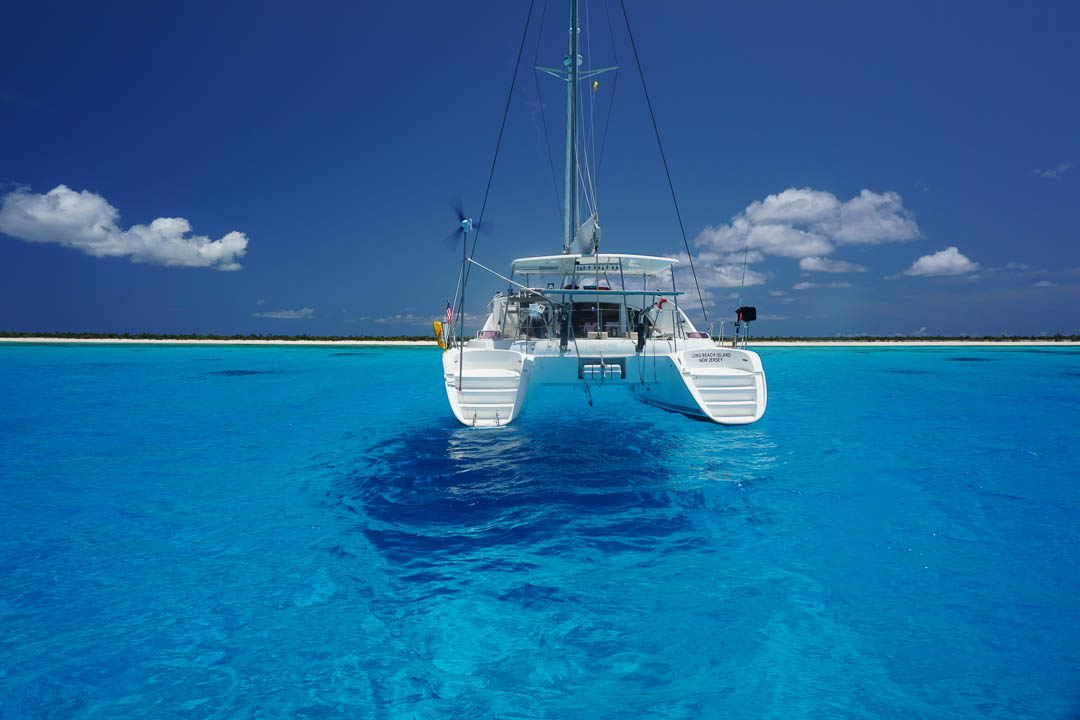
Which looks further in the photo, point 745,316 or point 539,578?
point 745,316

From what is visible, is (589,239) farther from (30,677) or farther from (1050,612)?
(30,677)

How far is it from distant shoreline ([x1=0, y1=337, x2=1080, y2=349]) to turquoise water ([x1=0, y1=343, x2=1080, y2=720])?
3883cm

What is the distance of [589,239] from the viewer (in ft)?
27.3

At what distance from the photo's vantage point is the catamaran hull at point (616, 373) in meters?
6.93

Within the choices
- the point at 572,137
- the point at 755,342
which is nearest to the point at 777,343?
the point at 755,342

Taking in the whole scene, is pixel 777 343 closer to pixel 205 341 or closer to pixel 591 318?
pixel 591 318

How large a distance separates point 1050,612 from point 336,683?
4.57 metres

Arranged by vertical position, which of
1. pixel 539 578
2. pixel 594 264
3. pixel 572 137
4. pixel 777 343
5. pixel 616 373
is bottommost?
pixel 539 578

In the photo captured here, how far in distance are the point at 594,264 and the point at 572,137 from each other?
4.65 m

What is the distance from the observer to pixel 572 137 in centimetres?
1148

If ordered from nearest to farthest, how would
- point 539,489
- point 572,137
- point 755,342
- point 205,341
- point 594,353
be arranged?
point 539,489
point 594,353
point 572,137
point 205,341
point 755,342

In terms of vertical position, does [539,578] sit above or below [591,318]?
below

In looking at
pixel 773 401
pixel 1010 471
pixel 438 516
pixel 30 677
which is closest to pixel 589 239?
pixel 438 516

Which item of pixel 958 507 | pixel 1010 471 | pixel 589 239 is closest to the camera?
pixel 958 507
